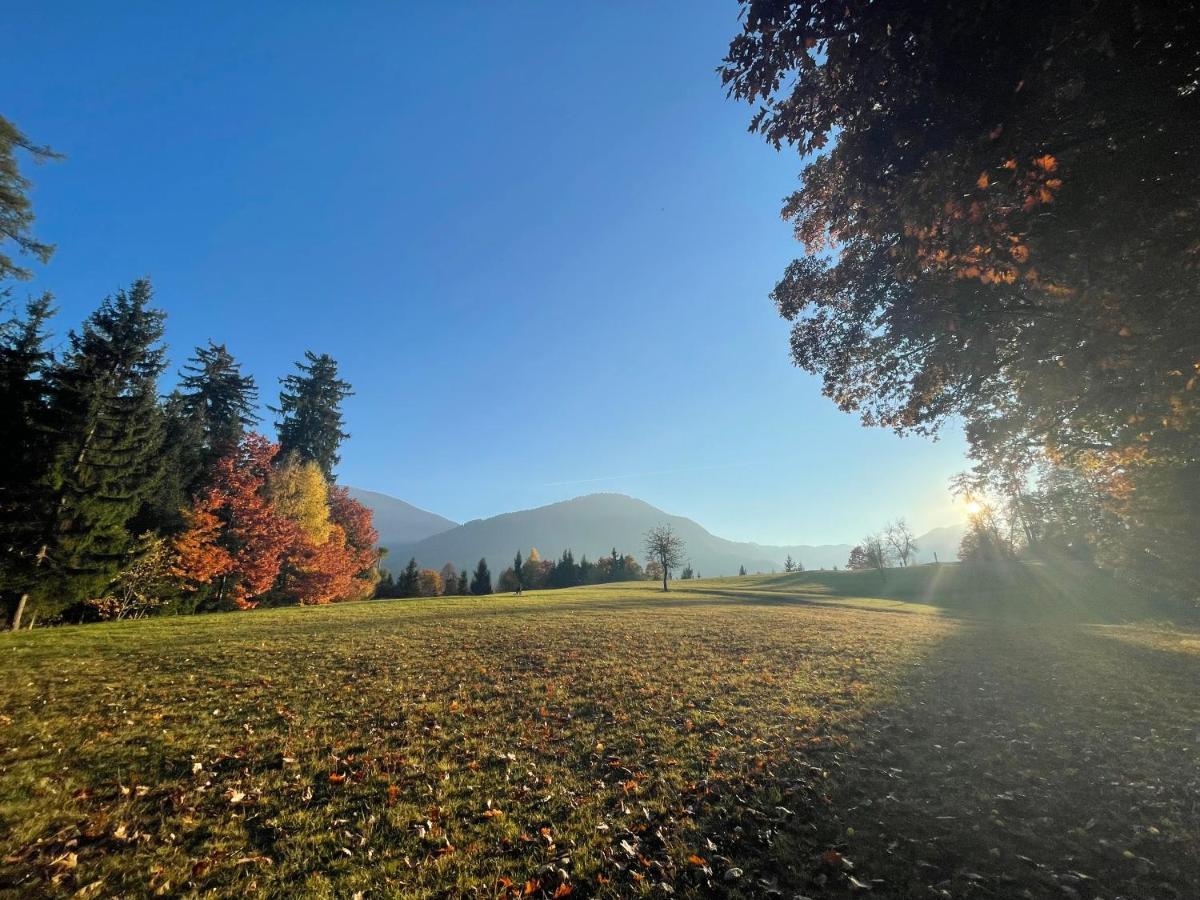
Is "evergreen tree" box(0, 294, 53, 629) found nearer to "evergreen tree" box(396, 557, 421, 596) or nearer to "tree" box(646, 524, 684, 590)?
"tree" box(646, 524, 684, 590)

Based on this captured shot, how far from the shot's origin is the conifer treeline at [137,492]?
2000 cm

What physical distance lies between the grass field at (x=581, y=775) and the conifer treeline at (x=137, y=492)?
30.8 feet

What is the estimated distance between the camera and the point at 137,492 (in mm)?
23000

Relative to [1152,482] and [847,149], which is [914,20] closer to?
[847,149]

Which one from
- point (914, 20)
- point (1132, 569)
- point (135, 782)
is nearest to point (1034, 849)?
point (914, 20)

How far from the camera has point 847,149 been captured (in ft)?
20.0

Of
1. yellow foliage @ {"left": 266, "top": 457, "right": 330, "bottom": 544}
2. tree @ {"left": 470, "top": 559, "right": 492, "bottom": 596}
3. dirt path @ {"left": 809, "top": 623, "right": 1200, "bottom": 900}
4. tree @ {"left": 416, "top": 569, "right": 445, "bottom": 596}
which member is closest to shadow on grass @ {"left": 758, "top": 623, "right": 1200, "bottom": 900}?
dirt path @ {"left": 809, "top": 623, "right": 1200, "bottom": 900}

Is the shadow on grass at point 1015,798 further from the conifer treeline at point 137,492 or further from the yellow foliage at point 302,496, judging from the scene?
the yellow foliage at point 302,496

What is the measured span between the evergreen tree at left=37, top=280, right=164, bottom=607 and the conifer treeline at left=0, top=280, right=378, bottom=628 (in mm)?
61

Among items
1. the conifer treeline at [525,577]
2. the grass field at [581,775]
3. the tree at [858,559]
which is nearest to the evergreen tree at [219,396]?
the grass field at [581,775]

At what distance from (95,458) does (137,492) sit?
8.27ft

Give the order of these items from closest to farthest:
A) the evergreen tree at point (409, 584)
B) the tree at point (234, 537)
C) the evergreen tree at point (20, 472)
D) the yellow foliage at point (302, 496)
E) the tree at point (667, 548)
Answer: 1. the evergreen tree at point (20, 472)
2. the tree at point (234, 537)
3. the yellow foliage at point (302, 496)
4. the tree at point (667, 548)
5. the evergreen tree at point (409, 584)

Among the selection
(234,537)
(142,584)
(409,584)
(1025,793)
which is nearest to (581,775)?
(1025,793)

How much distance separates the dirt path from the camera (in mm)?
4762
